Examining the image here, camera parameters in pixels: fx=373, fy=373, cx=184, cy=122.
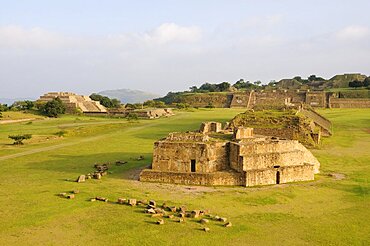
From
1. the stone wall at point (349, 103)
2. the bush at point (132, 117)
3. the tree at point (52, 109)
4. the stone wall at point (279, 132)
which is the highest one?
the tree at point (52, 109)

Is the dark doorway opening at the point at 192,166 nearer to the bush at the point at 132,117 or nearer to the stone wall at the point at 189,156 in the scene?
the stone wall at the point at 189,156

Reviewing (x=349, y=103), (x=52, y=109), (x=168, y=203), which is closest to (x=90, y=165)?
(x=168, y=203)

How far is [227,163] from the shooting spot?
19.5 m

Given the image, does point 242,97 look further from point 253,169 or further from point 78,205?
point 78,205

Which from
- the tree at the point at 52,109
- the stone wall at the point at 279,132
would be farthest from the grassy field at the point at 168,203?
the tree at the point at 52,109

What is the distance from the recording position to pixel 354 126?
4269 cm

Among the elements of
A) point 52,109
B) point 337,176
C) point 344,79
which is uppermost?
point 344,79

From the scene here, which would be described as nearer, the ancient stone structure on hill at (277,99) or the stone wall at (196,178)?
the stone wall at (196,178)

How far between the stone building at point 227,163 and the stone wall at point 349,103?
2301 inches

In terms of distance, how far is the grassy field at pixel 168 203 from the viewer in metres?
11.8

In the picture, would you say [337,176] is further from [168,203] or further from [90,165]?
[90,165]

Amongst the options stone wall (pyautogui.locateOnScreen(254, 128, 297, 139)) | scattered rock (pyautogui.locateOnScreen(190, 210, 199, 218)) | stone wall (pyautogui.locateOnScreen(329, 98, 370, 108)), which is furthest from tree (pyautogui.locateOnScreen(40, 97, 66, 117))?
stone wall (pyautogui.locateOnScreen(329, 98, 370, 108))

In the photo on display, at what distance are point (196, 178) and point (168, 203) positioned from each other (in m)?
3.49

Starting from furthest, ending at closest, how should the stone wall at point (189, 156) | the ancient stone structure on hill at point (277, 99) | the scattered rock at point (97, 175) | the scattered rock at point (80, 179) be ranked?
1. the ancient stone structure on hill at point (277, 99)
2. the scattered rock at point (97, 175)
3. the stone wall at point (189, 156)
4. the scattered rock at point (80, 179)
